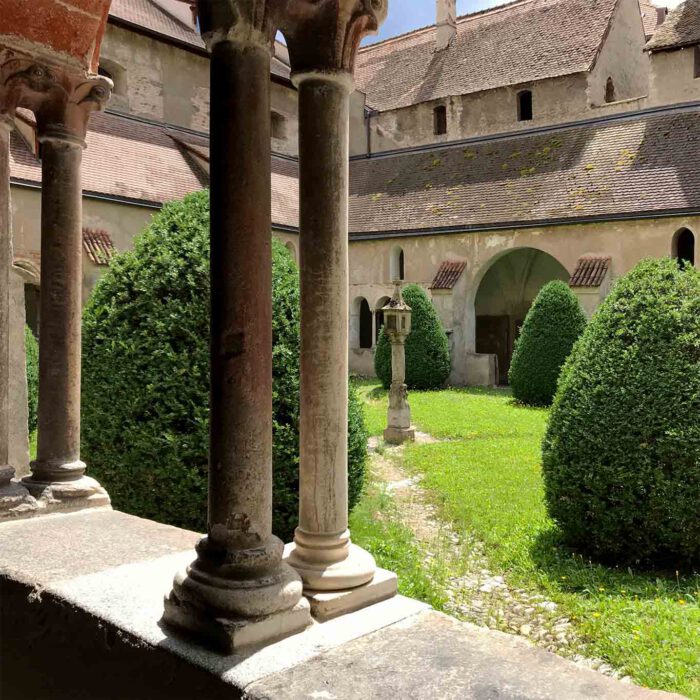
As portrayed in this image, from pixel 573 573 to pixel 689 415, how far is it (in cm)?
138

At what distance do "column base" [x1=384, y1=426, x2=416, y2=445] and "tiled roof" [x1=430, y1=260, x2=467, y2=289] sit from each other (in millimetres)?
8547

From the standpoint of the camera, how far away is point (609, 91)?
23.1m

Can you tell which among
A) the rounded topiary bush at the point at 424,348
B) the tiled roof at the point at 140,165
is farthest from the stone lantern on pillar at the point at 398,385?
the tiled roof at the point at 140,165

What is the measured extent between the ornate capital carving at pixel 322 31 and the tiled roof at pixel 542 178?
617 inches

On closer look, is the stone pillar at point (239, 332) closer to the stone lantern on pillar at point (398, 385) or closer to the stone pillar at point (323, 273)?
the stone pillar at point (323, 273)

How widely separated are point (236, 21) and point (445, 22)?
26.8 m

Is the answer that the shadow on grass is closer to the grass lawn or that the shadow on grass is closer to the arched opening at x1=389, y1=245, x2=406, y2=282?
the grass lawn

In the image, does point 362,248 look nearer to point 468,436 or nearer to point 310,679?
point 468,436

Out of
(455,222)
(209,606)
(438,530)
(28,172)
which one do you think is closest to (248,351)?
(209,606)

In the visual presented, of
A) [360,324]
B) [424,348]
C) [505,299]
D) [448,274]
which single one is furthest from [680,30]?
[360,324]

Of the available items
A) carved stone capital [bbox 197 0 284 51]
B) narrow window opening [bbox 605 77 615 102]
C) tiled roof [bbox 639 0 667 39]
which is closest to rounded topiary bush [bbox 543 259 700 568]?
carved stone capital [bbox 197 0 284 51]

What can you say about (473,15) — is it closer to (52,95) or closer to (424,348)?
(424,348)

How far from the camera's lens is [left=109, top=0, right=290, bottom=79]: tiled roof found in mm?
20469

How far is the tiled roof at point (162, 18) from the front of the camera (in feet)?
67.2
